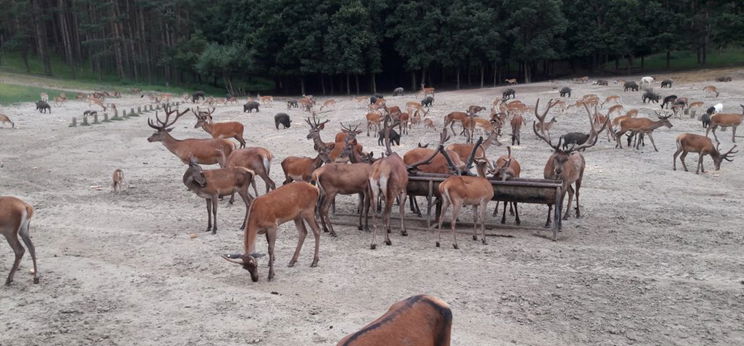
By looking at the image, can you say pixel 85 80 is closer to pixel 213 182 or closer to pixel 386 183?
pixel 213 182

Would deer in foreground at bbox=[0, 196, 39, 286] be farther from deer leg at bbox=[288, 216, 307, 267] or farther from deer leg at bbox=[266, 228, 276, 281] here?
deer leg at bbox=[288, 216, 307, 267]

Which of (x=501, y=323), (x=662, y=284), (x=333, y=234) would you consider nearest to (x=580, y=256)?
(x=662, y=284)

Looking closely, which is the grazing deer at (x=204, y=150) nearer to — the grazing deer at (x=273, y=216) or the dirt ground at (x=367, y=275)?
the dirt ground at (x=367, y=275)

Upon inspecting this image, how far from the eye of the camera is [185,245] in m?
10.1

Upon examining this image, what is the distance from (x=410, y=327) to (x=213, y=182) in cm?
722

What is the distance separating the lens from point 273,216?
8.70m

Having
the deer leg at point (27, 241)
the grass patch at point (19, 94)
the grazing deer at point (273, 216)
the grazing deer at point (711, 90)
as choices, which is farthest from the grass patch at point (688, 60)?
the deer leg at point (27, 241)

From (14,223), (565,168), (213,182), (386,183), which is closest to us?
(14,223)

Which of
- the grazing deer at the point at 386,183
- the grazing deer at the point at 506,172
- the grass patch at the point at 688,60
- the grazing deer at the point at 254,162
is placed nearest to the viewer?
the grazing deer at the point at 386,183

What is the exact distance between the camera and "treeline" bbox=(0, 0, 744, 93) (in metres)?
51.4

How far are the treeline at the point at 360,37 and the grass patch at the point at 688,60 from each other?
1.10 meters

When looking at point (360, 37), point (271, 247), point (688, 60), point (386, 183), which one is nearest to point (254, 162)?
point (386, 183)

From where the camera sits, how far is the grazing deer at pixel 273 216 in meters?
8.30

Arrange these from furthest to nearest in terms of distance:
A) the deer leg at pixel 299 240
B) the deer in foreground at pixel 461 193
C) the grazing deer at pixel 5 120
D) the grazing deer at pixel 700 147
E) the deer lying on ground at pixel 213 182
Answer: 1. the grazing deer at pixel 5 120
2. the grazing deer at pixel 700 147
3. the deer lying on ground at pixel 213 182
4. the deer in foreground at pixel 461 193
5. the deer leg at pixel 299 240
